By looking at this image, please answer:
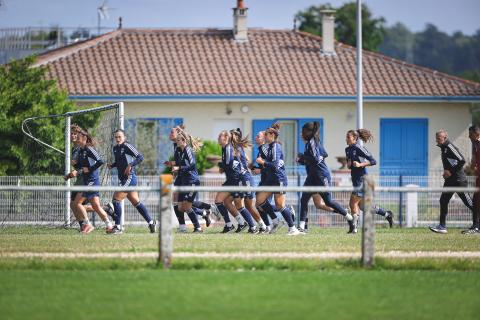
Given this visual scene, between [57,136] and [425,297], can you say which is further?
[57,136]

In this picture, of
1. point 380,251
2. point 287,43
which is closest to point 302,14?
point 287,43

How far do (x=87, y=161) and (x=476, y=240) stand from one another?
6661mm

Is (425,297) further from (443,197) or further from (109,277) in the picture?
(443,197)

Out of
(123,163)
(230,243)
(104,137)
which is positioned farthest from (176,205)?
(230,243)

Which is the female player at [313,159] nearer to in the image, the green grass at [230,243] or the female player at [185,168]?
the green grass at [230,243]

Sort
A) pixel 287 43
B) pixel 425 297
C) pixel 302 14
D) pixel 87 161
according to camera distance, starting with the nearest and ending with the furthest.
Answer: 1. pixel 425 297
2. pixel 87 161
3. pixel 287 43
4. pixel 302 14

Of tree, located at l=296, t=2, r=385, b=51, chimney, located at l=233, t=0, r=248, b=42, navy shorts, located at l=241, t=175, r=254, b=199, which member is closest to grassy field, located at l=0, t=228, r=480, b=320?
navy shorts, located at l=241, t=175, r=254, b=199

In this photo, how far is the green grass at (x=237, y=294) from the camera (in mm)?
10031

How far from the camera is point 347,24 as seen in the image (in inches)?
2753

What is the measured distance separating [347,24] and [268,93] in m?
35.2

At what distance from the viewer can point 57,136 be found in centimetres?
2719

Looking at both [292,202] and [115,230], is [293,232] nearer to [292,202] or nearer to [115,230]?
[115,230]

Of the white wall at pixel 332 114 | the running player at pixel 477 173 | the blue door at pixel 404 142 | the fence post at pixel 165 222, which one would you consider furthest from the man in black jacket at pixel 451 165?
the blue door at pixel 404 142

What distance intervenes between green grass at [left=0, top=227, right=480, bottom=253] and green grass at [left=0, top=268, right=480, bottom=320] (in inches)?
93.5
